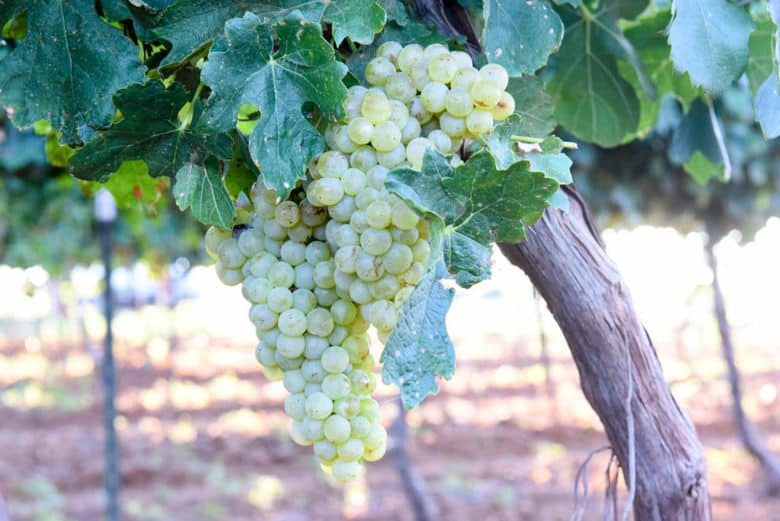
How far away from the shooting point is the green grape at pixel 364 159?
70 centimetres

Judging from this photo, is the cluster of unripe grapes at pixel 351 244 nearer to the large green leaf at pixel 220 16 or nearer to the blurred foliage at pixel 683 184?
the large green leaf at pixel 220 16

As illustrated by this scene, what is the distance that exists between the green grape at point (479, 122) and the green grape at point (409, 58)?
0.24ft

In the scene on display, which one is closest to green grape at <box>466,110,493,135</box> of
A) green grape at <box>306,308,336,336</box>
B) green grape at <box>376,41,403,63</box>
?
green grape at <box>376,41,403,63</box>

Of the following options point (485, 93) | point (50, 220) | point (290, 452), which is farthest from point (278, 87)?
point (290, 452)

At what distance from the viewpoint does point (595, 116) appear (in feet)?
3.93

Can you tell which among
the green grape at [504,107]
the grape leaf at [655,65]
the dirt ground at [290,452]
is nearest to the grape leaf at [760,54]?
the grape leaf at [655,65]

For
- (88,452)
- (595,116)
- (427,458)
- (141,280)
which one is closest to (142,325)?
(141,280)

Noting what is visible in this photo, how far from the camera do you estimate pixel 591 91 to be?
1.18m

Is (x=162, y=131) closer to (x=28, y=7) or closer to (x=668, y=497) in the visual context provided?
(x=28, y=7)

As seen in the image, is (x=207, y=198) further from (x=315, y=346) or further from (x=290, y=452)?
(x=290, y=452)

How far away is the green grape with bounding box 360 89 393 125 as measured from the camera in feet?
2.28

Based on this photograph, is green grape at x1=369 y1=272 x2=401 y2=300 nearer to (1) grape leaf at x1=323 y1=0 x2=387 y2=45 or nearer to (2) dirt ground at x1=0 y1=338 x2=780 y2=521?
(1) grape leaf at x1=323 y1=0 x2=387 y2=45

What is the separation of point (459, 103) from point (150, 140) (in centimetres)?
30

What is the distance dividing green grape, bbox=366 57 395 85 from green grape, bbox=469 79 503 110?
0.08m
